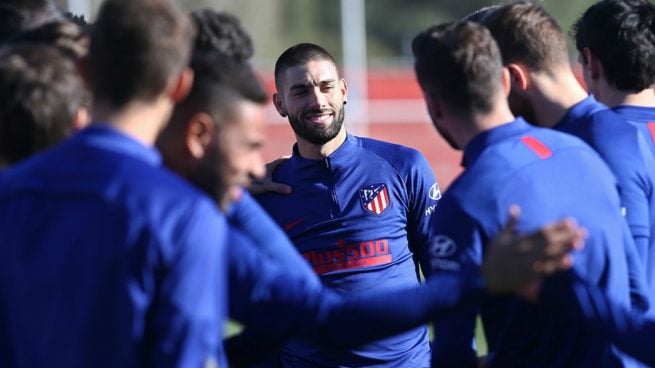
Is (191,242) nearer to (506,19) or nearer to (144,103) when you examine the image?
(144,103)

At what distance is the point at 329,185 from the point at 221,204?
2.81m

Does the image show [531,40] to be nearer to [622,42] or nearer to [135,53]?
[622,42]

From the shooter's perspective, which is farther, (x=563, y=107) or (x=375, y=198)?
(x=375, y=198)

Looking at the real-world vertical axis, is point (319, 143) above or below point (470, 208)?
above

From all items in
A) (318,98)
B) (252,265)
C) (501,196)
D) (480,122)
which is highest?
(318,98)

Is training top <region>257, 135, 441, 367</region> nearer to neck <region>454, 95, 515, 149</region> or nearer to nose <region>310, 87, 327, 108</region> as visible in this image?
nose <region>310, 87, 327, 108</region>

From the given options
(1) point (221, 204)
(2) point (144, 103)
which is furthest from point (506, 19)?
(2) point (144, 103)

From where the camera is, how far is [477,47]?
353 cm

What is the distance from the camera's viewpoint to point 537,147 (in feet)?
11.6

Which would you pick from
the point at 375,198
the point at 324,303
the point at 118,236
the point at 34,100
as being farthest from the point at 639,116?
the point at 118,236

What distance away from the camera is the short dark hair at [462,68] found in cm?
350

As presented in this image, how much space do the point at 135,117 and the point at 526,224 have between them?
121cm

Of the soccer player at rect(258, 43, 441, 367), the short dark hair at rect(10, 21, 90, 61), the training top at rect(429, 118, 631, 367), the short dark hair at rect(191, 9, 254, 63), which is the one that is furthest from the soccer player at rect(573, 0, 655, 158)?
the short dark hair at rect(10, 21, 90, 61)

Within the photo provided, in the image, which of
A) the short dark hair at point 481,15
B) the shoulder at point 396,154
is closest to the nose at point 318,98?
the shoulder at point 396,154
